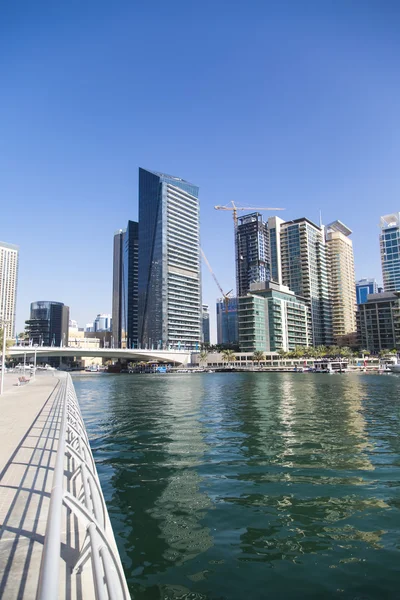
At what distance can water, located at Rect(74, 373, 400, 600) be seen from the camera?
28.7 feet

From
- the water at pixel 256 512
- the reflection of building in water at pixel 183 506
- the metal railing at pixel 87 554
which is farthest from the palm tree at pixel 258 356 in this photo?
the metal railing at pixel 87 554

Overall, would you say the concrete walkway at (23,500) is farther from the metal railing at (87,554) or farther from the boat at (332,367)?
the boat at (332,367)

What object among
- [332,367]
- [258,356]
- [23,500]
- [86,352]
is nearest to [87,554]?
[23,500]

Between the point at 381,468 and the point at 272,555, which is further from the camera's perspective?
the point at 381,468

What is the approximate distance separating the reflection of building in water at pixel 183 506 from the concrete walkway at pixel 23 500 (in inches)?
143

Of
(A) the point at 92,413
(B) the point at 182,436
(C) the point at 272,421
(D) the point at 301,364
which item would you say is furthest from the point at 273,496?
(D) the point at 301,364

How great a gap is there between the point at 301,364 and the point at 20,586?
20062cm

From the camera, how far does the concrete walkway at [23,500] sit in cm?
613

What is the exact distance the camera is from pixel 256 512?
12703 mm

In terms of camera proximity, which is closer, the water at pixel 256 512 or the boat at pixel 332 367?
the water at pixel 256 512

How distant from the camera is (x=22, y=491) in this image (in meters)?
10.1

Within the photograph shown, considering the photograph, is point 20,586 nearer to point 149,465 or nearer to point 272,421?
point 149,465

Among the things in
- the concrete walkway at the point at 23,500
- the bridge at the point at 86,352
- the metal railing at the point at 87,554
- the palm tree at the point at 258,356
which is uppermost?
the bridge at the point at 86,352

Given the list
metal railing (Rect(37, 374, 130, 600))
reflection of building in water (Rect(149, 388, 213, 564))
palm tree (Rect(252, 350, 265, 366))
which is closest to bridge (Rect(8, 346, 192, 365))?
palm tree (Rect(252, 350, 265, 366))
